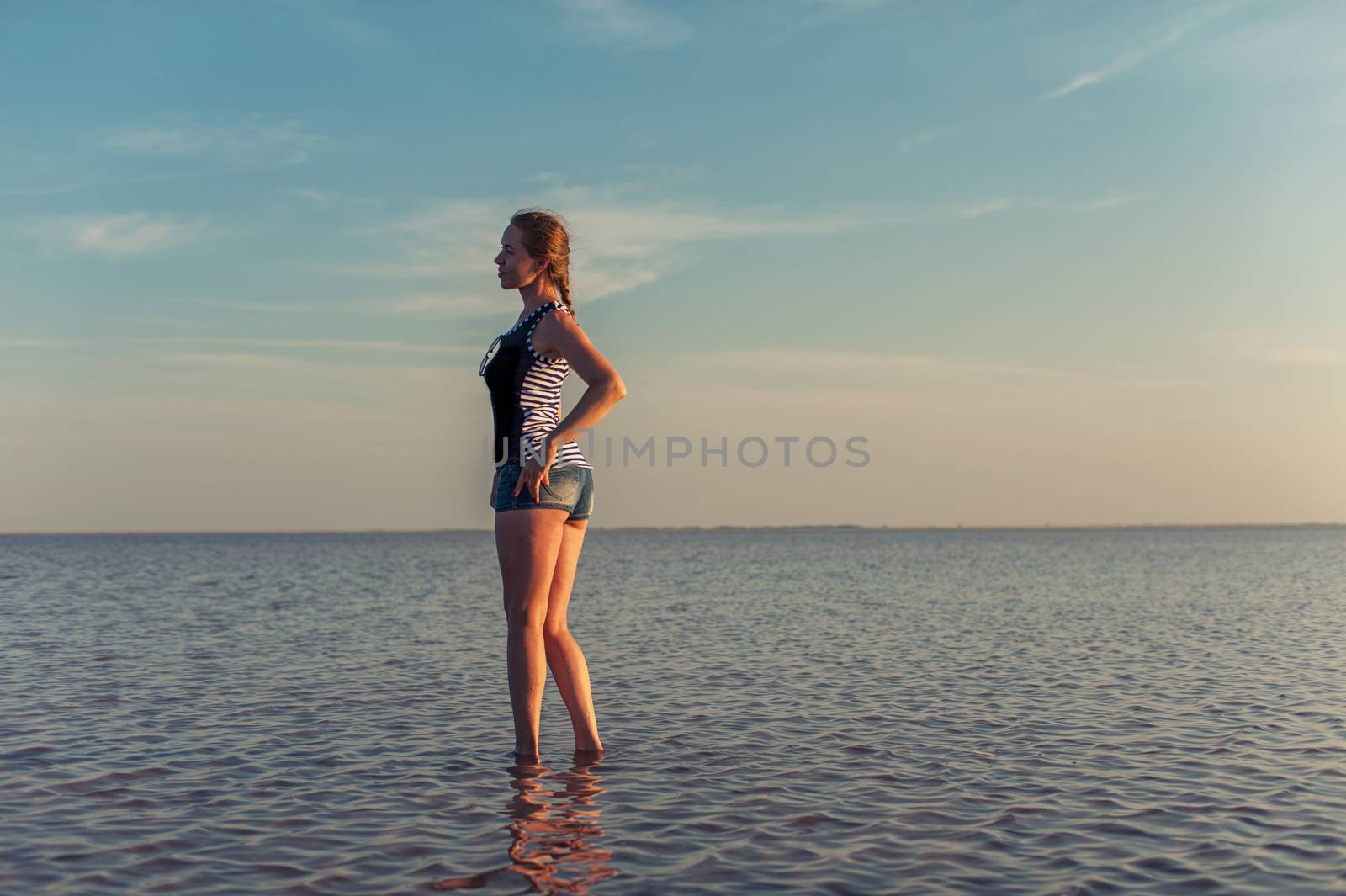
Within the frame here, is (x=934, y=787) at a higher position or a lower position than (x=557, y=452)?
lower

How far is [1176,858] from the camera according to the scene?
4.47 m

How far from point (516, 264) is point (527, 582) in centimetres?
164

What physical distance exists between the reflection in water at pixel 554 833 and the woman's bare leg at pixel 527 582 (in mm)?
441

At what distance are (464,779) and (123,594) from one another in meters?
23.3

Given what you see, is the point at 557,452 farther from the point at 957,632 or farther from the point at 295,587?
the point at 295,587

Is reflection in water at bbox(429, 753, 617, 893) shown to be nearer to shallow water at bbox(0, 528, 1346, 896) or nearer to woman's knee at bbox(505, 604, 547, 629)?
shallow water at bbox(0, 528, 1346, 896)

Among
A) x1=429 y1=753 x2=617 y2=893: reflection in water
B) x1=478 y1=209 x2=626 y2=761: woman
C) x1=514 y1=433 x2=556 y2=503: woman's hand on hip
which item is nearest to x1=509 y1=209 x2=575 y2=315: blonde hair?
x1=478 y1=209 x2=626 y2=761: woman

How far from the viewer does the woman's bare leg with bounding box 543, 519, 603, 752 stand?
18.8ft

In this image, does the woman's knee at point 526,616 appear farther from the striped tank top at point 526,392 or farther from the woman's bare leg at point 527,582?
the striped tank top at point 526,392

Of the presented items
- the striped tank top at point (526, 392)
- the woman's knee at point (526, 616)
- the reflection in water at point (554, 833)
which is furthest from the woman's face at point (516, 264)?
the reflection in water at point (554, 833)

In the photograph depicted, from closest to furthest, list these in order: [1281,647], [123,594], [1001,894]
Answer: [1001,894] → [1281,647] → [123,594]

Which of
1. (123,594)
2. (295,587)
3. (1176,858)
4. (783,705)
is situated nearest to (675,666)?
(783,705)

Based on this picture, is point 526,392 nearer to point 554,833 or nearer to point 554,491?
point 554,491

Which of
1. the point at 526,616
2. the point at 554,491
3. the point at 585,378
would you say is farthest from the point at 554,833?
the point at 585,378
